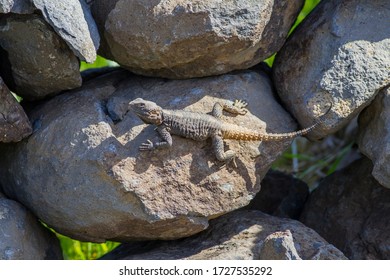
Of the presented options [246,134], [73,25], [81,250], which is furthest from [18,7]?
[81,250]

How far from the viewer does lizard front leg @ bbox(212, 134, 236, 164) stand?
4.57 meters

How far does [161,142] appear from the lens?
4.56m

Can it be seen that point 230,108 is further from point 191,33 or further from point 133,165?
point 133,165

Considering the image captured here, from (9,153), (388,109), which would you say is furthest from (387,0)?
(9,153)

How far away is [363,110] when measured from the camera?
491 cm

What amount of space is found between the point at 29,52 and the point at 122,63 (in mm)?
571

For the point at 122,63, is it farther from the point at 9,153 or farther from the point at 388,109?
the point at 388,109

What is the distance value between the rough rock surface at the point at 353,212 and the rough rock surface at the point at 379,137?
51 centimetres

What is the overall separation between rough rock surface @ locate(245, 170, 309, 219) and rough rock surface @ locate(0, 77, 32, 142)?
5.65 ft

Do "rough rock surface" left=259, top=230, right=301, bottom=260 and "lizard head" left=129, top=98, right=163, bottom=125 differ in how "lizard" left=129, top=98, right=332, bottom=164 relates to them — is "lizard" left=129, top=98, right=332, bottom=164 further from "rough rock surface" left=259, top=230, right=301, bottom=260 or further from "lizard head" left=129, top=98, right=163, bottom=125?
"rough rock surface" left=259, top=230, right=301, bottom=260

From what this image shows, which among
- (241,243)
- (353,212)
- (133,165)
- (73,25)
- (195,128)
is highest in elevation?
(73,25)

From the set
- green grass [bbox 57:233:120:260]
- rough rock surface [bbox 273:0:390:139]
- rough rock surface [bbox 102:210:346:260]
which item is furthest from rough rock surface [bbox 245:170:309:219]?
green grass [bbox 57:233:120:260]

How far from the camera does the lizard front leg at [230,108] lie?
469cm

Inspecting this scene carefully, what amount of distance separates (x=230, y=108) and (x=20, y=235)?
145cm
